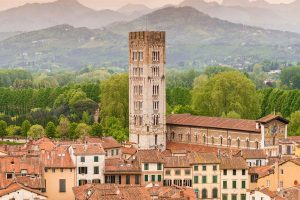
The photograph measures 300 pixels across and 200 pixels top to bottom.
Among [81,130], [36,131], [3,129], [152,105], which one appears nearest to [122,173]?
[152,105]

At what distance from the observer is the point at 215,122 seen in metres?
104

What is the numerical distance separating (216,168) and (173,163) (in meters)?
3.71

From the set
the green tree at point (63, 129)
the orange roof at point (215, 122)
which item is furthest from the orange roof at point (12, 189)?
the green tree at point (63, 129)

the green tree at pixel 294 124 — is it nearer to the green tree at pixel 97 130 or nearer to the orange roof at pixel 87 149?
the green tree at pixel 97 130

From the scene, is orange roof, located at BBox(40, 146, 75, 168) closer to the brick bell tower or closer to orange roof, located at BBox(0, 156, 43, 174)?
orange roof, located at BBox(0, 156, 43, 174)

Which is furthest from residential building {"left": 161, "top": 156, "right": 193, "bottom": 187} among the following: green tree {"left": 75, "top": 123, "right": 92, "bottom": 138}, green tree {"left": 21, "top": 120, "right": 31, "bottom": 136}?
green tree {"left": 21, "top": 120, "right": 31, "bottom": 136}

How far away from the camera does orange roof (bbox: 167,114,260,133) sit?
3922 inches

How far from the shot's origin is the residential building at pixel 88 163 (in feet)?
247

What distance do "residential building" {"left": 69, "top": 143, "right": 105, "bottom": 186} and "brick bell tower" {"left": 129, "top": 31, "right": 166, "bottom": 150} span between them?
3151cm

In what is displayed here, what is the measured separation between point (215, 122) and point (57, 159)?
32771 millimetres

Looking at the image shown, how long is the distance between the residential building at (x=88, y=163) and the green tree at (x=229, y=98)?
180 feet

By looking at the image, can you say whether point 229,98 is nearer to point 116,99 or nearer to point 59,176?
point 116,99

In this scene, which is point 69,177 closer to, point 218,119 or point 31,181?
point 31,181

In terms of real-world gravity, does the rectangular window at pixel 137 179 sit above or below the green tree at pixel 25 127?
below
